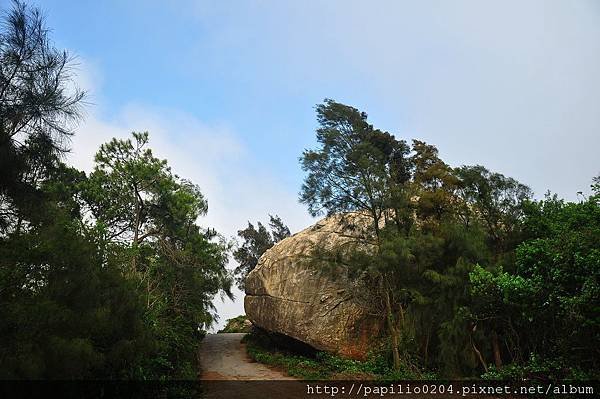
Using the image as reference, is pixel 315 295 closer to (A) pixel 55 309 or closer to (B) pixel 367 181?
(B) pixel 367 181

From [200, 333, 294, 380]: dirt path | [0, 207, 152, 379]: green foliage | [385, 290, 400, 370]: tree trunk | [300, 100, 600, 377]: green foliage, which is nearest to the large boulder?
[300, 100, 600, 377]: green foliage

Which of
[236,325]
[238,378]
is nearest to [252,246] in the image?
[236,325]

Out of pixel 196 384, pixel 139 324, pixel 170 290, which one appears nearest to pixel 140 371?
pixel 139 324

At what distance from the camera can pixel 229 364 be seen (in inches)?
709

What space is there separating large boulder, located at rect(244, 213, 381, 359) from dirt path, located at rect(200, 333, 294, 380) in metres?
1.91

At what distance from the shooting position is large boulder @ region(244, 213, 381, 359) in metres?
14.9

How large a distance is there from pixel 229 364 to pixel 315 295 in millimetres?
5364

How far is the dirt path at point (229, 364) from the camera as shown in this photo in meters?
15.0

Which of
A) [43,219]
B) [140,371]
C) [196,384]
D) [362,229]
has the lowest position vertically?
[196,384]

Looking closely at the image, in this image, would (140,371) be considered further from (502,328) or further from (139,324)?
(502,328)

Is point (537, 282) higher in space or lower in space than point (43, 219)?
lower

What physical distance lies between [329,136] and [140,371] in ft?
31.2

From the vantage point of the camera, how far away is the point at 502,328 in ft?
39.6

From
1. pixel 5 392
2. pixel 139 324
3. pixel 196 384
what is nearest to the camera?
pixel 5 392
